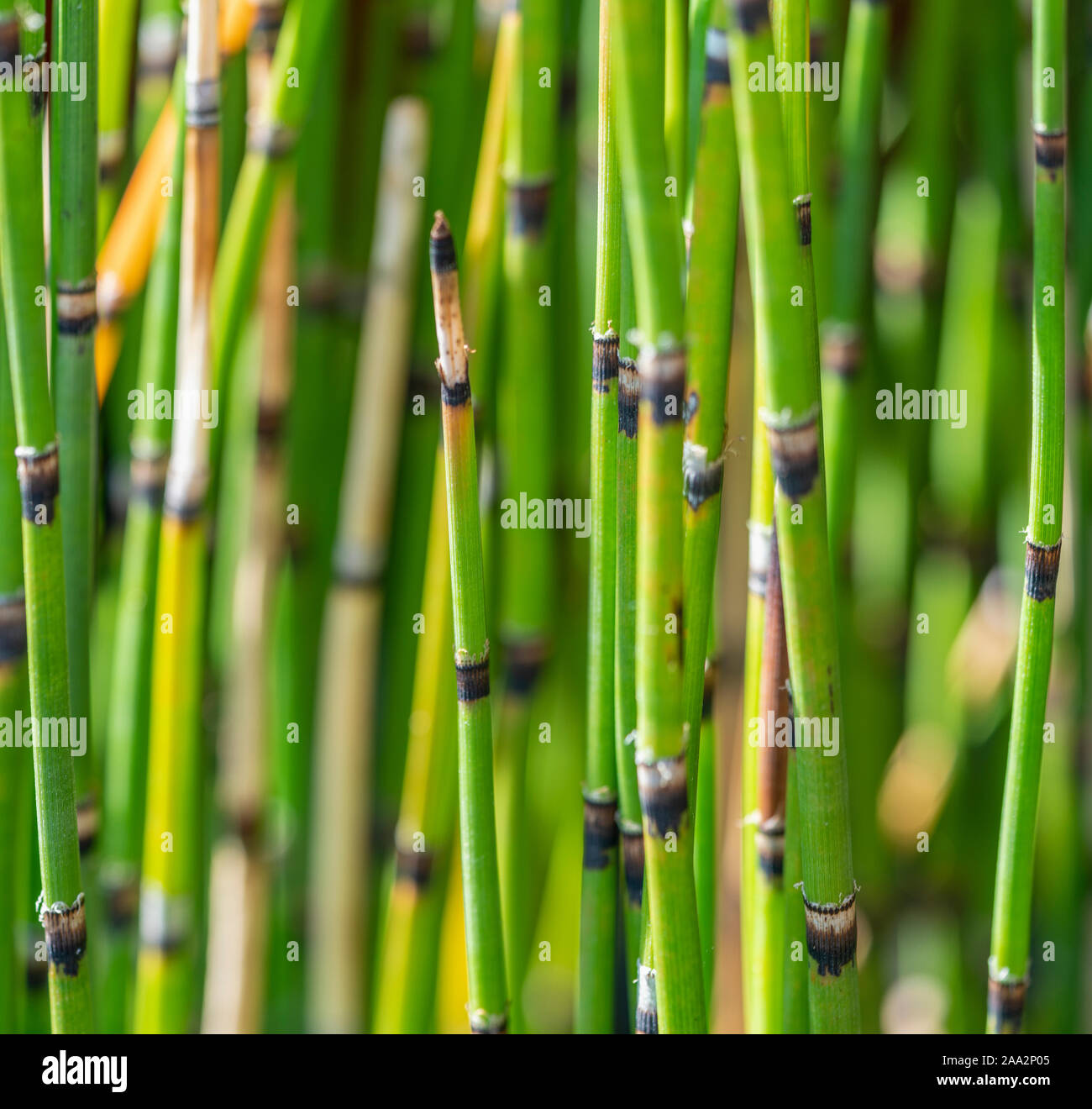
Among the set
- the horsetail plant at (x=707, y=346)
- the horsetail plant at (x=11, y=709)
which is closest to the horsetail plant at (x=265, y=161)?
the horsetail plant at (x=11, y=709)

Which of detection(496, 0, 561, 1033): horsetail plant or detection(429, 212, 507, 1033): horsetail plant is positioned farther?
detection(496, 0, 561, 1033): horsetail plant

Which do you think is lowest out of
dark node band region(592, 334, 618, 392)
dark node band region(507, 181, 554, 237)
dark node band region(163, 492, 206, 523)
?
dark node band region(163, 492, 206, 523)

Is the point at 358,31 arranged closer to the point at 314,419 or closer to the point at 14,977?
the point at 314,419

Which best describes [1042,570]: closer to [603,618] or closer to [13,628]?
[603,618]

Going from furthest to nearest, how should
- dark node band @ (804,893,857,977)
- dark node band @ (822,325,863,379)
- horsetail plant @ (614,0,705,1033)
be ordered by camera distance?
dark node band @ (822,325,863,379) → dark node band @ (804,893,857,977) → horsetail plant @ (614,0,705,1033)

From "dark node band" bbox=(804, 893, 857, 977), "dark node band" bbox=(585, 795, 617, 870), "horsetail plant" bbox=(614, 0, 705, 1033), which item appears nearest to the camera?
"horsetail plant" bbox=(614, 0, 705, 1033)

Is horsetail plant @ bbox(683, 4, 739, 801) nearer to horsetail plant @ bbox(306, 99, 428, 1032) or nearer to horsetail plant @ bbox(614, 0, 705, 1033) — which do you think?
horsetail plant @ bbox(614, 0, 705, 1033)

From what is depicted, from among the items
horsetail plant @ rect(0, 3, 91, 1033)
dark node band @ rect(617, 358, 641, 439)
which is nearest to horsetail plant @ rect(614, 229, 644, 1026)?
dark node band @ rect(617, 358, 641, 439)
